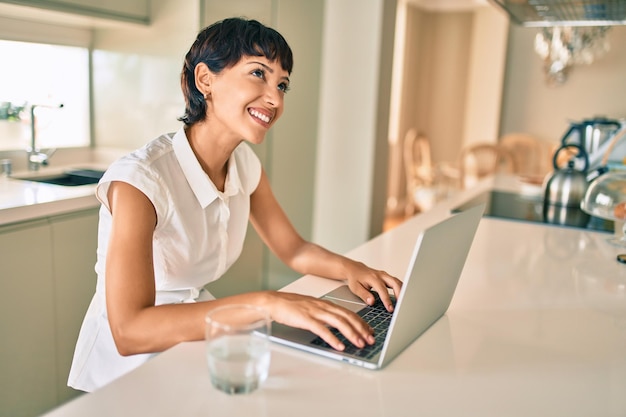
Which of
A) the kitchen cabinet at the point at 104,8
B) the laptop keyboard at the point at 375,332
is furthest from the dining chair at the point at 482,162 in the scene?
the laptop keyboard at the point at 375,332

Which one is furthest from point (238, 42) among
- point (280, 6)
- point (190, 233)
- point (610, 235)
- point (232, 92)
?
point (280, 6)

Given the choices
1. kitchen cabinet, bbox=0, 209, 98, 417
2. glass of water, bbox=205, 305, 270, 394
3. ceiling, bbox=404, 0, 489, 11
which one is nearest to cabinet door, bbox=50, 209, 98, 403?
kitchen cabinet, bbox=0, 209, 98, 417

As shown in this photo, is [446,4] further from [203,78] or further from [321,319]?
[321,319]

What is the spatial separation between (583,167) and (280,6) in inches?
61.9

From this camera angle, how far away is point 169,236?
4.23ft

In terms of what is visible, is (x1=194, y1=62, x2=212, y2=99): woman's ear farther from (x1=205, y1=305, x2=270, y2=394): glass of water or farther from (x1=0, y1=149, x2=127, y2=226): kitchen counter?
(x1=0, y1=149, x2=127, y2=226): kitchen counter

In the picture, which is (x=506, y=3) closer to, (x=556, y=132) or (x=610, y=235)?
(x=610, y=235)

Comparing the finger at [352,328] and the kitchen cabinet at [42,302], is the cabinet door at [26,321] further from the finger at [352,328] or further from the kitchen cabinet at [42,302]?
the finger at [352,328]

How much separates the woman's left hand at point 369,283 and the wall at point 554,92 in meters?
4.55

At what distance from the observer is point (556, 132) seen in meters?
5.36

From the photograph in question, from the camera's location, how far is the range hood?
→ 224cm

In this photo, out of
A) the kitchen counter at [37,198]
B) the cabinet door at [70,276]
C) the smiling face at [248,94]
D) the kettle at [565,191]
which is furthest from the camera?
the kettle at [565,191]

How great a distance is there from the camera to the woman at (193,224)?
3.41ft

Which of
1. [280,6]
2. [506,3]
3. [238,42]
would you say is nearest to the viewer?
[238,42]
